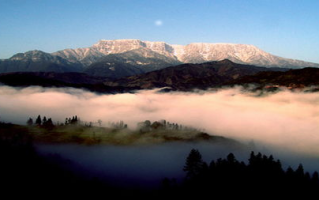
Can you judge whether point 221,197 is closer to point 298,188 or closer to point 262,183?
point 262,183

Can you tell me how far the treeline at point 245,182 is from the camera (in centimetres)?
15362

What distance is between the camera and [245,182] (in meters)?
161

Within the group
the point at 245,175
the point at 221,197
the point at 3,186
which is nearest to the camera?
the point at 221,197

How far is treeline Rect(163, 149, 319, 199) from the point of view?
154 metres

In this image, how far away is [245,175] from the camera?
17000 centimetres

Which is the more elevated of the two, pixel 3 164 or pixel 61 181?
pixel 3 164

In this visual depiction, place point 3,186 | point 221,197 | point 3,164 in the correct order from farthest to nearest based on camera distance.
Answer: point 3,164 < point 3,186 < point 221,197

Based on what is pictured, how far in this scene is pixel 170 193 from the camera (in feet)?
547

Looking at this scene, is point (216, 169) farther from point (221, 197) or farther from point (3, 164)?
point (3, 164)

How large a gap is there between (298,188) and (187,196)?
234ft

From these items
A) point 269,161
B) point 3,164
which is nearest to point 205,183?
point 269,161

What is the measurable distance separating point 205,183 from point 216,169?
61.0 feet

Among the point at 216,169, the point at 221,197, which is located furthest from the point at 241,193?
the point at 216,169

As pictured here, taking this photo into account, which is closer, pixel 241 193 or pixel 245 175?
pixel 241 193
